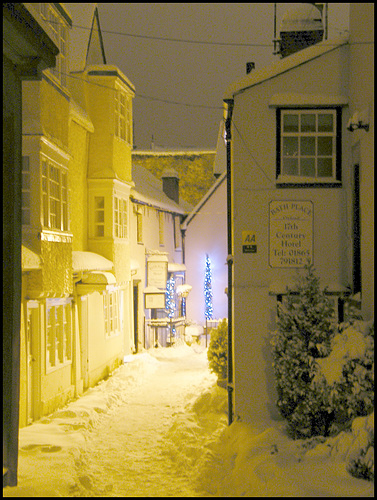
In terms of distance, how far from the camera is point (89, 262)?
1412 centimetres

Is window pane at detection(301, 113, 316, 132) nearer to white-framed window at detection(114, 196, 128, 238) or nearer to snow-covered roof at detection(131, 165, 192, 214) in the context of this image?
white-framed window at detection(114, 196, 128, 238)

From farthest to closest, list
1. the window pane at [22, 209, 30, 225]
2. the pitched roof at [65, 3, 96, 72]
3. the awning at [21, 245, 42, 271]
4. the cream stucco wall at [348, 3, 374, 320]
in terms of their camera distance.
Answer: the pitched roof at [65, 3, 96, 72], the window pane at [22, 209, 30, 225], the awning at [21, 245, 42, 271], the cream stucco wall at [348, 3, 374, 320]

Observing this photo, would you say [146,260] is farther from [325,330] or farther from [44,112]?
[325,330]

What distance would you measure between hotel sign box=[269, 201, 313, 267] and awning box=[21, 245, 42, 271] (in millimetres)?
4695

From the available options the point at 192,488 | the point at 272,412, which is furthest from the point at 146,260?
the point at 192,488

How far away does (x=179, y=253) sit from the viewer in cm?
2770

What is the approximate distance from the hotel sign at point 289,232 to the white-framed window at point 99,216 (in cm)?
840

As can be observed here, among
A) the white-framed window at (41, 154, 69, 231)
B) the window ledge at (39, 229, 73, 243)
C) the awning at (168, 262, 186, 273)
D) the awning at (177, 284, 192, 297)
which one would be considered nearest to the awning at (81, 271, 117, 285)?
the window ledge at (39, 229, 73, 243)

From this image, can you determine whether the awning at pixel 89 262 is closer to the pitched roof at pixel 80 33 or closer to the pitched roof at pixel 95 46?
the pitched roof at pixel 80 33

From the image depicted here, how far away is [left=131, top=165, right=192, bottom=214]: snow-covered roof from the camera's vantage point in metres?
21.0

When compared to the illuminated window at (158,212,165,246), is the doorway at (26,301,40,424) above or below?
below

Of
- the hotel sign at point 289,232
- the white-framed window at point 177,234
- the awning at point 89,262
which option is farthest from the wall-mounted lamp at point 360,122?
the white-framed window at point 177,234

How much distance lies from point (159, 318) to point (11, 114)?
18.2 m

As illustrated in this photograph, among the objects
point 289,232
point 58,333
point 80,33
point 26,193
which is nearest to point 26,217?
point 26,193
